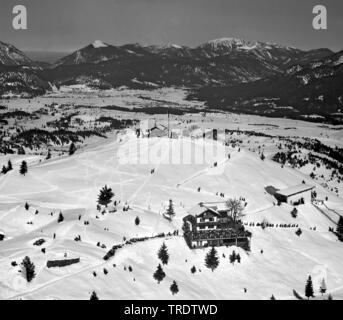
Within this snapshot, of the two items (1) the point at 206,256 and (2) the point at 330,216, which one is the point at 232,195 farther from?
(1) the point at 206,256

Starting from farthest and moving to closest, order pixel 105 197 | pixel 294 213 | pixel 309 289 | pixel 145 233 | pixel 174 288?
pixel 294 213
pixel 105 197
pixel 145 233
pixel 309 289
pixel 174 288

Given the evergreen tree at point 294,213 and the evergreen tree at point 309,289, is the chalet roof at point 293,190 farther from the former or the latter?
the evergreen tree at point 309,289

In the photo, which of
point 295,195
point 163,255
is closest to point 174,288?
point 163,255

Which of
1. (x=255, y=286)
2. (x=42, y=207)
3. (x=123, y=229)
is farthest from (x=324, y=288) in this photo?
(x=42, y=207)

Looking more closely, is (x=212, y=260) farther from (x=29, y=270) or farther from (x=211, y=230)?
(x=29, y=270)

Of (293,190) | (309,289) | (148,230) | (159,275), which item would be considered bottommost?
(309,289)

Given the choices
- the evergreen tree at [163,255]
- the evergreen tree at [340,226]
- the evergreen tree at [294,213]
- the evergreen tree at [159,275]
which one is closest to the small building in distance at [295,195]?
the evergreen tree at [294,213]
